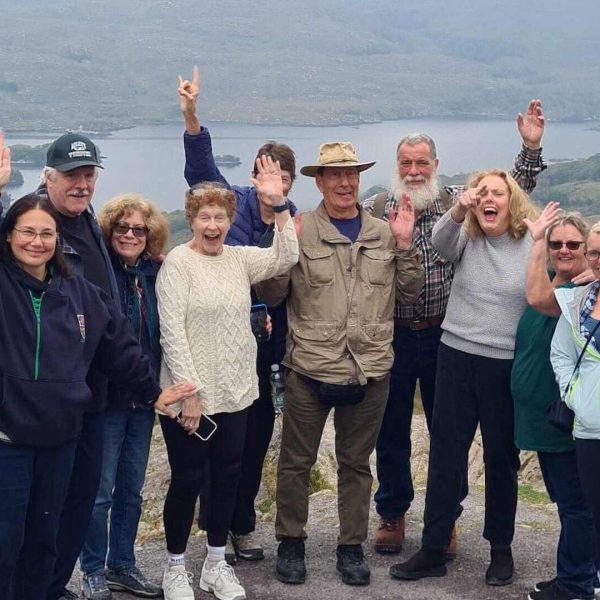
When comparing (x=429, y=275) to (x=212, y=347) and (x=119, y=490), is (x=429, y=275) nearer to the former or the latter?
(x=212, y=347)

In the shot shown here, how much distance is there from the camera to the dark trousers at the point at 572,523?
552 cm

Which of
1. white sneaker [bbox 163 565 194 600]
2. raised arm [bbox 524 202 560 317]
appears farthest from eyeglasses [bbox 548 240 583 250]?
white sneaker [bbox 163 565 194 600]

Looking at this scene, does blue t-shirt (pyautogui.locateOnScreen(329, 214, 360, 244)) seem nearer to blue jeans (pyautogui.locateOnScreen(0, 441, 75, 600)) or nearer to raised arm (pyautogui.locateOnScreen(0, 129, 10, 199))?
raised arm (pyautogui.locateOnScreen(0, 129, 10, 199))

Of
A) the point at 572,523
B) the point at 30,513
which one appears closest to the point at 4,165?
the point at 30,513

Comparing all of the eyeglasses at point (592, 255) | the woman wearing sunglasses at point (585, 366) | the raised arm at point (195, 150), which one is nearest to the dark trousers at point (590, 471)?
the woman wearing sunglasses at point (585, 366)

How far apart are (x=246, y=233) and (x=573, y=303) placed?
235cm

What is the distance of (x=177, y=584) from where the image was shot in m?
5.70

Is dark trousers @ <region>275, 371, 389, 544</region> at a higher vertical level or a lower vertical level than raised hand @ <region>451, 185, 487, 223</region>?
lower

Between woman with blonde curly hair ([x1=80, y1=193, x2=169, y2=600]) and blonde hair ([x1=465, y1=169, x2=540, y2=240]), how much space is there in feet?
6.98

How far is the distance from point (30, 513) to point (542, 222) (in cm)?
360

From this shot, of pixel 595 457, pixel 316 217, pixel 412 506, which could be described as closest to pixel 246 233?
pixel 316 217

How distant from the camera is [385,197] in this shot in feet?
21.5

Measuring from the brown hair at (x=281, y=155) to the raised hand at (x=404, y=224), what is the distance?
3.03 feet

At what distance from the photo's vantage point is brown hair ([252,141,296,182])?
618cm
